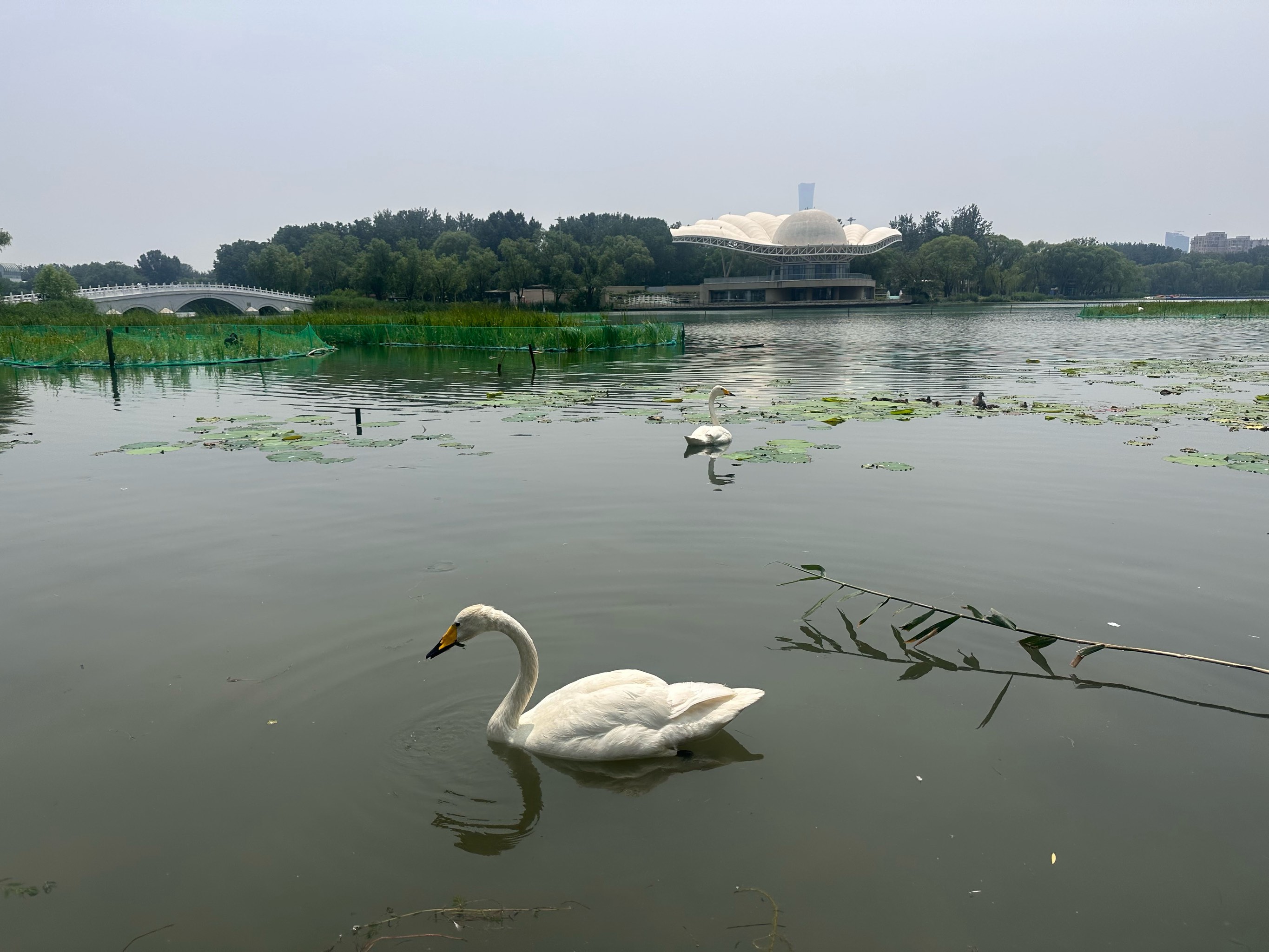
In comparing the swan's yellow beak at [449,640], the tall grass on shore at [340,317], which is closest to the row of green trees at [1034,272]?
the tall grass on shore at [340,317]

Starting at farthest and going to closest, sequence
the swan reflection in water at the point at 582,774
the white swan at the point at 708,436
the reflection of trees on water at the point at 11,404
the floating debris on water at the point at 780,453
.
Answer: the reflection of trees on water at the point at 11,404
the white swan at the point at 708,436
the floating debris on water at the point at 780,453
the swan reflection in water at the point at 582,774

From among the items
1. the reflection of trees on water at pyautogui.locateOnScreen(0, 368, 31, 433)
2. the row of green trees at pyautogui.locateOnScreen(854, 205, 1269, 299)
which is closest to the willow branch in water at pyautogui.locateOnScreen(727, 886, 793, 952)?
the reflection of trees on water at pyautogui.locateOnScreen(0, 368, 31, 433)

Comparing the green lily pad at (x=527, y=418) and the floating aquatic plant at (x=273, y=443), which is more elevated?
the green lily pad at (x=527, y=418)

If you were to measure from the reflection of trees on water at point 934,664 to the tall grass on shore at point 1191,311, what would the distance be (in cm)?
7116

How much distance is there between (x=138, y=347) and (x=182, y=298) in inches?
2279

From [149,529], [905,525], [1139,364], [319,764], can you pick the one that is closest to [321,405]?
[149,529]

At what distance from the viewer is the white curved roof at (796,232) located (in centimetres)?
12112

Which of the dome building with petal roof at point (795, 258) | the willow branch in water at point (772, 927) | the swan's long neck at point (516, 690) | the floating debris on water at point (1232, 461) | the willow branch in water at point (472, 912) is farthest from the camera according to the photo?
the dome building with petal roof at point (795, 258)

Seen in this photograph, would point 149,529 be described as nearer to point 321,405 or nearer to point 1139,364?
point 321,405

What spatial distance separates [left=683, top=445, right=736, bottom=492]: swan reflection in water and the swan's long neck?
18.4 feet

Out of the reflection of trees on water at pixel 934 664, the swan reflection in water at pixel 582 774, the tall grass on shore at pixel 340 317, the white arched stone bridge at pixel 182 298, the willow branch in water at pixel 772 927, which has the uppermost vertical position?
the white arched stone bridge at pixel 182 298

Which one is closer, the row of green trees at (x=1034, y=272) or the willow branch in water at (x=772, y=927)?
the willow branch in water at (x=772, y=927)

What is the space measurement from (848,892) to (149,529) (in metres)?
7.93

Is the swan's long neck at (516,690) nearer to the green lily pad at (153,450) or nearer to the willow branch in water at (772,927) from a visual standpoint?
the willow branch in water at (772,927)
